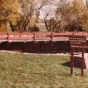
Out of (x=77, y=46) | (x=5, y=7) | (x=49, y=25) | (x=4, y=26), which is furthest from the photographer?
(x=49, y=25)

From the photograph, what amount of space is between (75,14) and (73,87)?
55.9 metres

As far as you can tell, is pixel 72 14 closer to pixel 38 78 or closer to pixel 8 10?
pixel 8 10

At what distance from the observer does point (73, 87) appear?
11.9 metres

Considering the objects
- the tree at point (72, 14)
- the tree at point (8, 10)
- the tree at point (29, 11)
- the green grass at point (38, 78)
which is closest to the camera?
the green grass at point (38, 78)

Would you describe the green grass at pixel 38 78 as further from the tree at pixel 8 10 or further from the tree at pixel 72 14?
the tree at pixel 72 14

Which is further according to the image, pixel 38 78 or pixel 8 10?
pixel 8 10

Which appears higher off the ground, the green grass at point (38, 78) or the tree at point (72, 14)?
the tree at point (72, 14)

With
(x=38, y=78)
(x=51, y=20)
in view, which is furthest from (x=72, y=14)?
(x=38, y=78)

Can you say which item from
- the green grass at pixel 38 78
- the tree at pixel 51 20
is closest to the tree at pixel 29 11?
the tree at pixel 51 20

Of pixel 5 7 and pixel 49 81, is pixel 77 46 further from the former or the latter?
pixel 5 7

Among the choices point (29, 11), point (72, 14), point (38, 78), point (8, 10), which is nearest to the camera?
point (38, 78)

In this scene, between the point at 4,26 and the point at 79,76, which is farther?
the point at 4,26

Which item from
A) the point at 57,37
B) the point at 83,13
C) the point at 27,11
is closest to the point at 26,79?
the point at 57,37

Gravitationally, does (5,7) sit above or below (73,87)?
above
